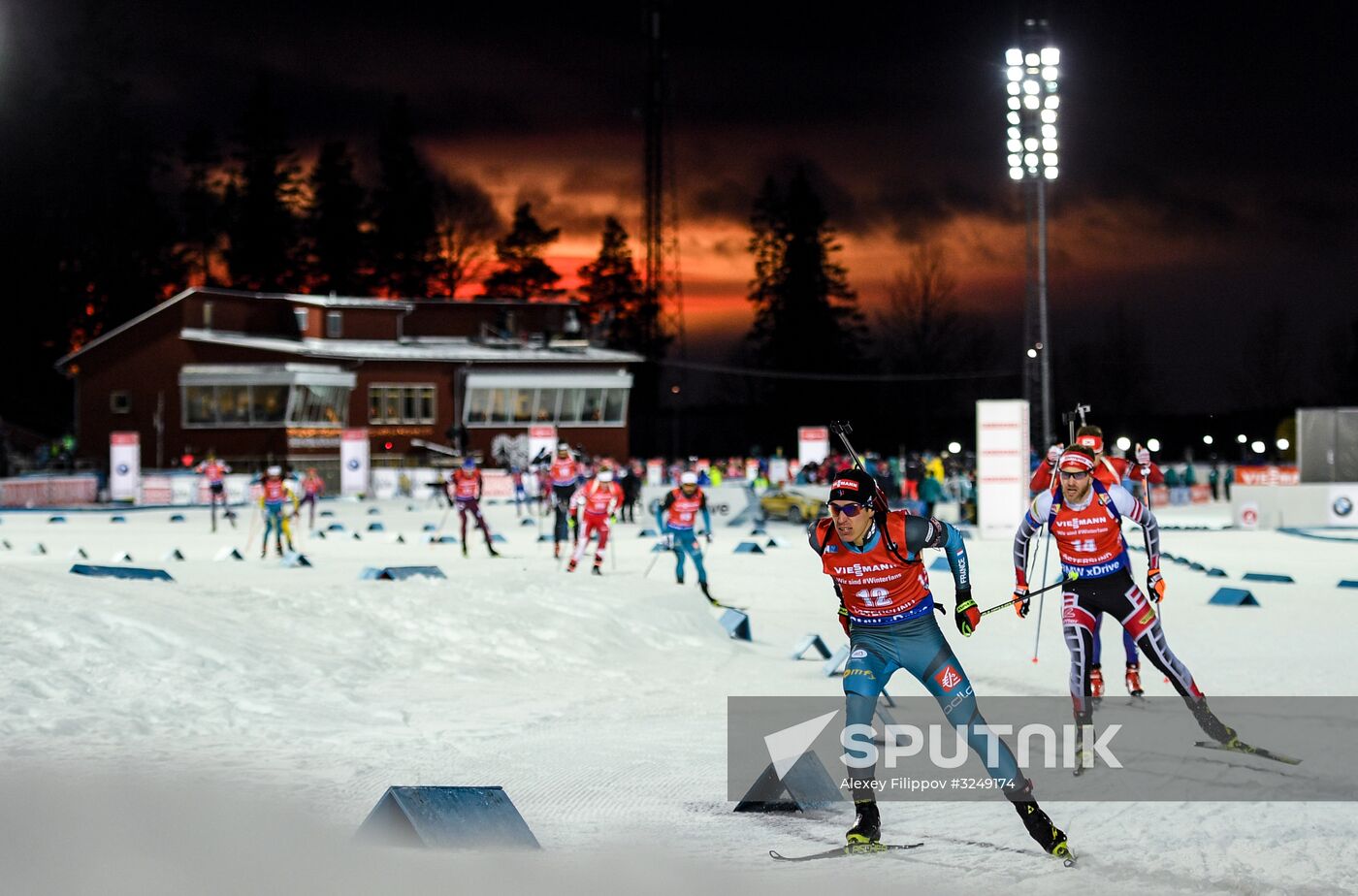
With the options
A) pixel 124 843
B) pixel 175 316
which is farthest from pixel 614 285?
pixel 124 843

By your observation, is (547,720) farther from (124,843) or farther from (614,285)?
(614,285)

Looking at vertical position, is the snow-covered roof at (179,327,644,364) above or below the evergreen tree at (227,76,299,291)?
below

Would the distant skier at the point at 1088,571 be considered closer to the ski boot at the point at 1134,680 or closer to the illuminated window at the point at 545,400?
the ski boot at the point at 1134,680

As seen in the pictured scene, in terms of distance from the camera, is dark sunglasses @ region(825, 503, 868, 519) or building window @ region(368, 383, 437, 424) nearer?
dark sunglasses @ region(825, 503, 868, 519)

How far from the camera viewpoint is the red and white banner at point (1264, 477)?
37125 mm

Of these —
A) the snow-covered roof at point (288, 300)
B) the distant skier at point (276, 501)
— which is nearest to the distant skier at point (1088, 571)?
the distant skier at point (276, 501)

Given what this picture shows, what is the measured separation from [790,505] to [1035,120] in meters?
12.0

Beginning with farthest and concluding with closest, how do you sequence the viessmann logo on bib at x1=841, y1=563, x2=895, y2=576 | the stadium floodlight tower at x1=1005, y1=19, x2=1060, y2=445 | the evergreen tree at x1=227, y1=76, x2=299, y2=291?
the evergreen tree at x1=227, y1=76, x2=299, y2=291 → the stadium floodlight tower at x1=1005, y1=19, x2=1060, y2=445 → the viessmann logo on bib at x1=841, y1=563, x2=895, y2=576

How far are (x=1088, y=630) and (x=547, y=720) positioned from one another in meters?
4.19

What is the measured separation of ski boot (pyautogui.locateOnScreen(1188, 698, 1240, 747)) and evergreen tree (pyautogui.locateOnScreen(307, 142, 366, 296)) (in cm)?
9075

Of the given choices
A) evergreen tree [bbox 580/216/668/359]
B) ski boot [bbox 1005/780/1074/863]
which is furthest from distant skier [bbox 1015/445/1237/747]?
evergreen tree [bbox 580/216/668/359]

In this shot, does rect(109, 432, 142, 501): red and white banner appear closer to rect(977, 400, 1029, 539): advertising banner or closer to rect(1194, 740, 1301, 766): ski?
rect(977, 400, 1029, 539): advertising banner

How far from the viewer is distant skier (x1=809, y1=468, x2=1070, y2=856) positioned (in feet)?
22.4

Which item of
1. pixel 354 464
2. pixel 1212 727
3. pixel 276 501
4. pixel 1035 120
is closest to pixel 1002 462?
pixel 1035 120
